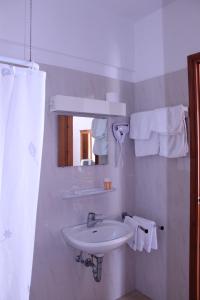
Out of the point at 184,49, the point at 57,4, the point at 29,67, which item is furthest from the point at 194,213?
the point at 57,4

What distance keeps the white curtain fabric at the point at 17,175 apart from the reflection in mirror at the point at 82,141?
3.07 feet

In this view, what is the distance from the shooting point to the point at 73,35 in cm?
222

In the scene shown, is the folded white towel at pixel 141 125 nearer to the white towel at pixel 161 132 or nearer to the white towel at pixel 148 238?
the white towel at pixel 161 132

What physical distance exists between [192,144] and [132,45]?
4.07 ft

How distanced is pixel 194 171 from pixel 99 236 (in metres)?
0.96

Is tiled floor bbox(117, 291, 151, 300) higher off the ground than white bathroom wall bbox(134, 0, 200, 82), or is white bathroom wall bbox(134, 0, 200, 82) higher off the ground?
white bathroom wall bbox(134, 0, 200, 82)

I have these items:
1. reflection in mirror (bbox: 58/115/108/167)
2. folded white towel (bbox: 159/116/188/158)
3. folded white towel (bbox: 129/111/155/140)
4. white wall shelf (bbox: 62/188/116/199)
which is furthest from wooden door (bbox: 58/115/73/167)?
folded white towel (bbox: 159/116/188/158)

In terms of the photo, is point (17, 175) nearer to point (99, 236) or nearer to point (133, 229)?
point (99, 236)

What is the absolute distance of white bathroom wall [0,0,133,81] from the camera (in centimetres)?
192

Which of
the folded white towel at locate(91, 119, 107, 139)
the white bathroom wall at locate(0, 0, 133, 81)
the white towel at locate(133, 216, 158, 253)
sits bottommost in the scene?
the white towel at locate(133, 216, 158, 253)

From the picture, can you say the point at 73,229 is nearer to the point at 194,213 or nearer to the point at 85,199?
the point at 85,199

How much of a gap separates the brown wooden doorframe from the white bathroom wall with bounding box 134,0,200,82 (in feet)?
0.48

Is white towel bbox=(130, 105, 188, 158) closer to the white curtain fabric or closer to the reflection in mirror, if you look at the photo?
the reflection in mirror

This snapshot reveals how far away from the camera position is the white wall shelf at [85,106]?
2027 millimetres
